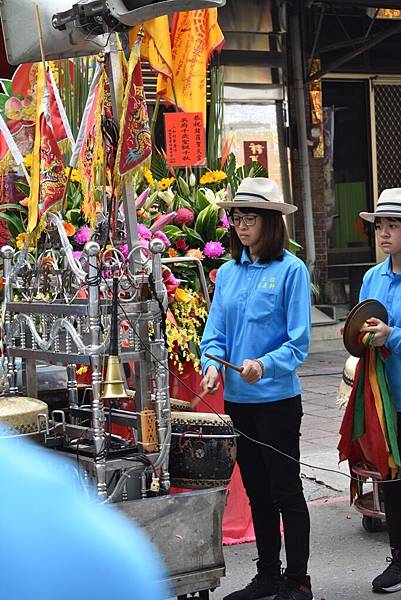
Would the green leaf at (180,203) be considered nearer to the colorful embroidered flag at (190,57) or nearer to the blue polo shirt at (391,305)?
the colorful embroidered flag at (190,57)

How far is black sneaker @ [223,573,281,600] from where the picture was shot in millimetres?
4605

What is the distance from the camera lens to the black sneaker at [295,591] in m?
4.45

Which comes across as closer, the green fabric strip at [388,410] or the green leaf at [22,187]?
the green fabric strip at [388,410]

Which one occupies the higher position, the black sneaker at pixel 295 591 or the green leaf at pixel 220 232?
the green leaf at pixel 220 232

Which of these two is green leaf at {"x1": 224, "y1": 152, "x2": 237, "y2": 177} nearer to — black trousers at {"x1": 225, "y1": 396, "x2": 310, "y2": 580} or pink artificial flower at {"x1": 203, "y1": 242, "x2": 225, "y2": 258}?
pink artificial flower at {"x1": 203, "y1": 242, "x2": 225, "y2": 258}

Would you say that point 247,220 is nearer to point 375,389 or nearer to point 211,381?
point 211,381

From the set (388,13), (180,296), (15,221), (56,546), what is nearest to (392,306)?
(180,296)

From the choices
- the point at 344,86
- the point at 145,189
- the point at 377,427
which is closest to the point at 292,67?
the point at 344,86

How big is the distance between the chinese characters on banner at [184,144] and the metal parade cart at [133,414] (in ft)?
5.13

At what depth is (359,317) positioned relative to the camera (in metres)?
4.62

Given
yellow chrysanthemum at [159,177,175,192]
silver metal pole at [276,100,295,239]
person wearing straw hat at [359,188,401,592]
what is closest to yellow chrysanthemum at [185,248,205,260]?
yellow chrysanthemum at [159,177,175,192]

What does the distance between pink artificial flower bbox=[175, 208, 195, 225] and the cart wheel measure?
189 cm

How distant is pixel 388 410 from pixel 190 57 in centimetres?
327

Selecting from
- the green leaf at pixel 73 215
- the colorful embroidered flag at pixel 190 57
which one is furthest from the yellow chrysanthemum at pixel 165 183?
the colorful embroidered flag at pixel 190 57
